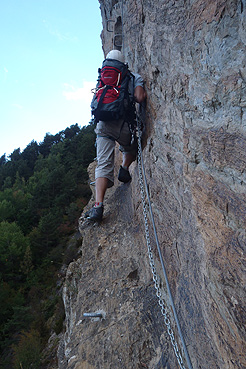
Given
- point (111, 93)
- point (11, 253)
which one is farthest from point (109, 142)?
point (11, 253)

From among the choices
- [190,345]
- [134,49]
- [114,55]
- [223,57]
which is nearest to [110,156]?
[114,55]

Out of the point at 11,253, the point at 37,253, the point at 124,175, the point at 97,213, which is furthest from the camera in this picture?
the point at 37,253

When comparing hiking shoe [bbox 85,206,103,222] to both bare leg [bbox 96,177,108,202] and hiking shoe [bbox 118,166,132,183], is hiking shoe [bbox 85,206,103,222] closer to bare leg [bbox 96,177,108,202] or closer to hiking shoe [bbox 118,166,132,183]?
bare leg [bbox 96,177,108,202]

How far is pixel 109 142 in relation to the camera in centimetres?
516

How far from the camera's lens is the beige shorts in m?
4.96

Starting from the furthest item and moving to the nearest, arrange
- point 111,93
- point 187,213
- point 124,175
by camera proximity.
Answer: point 124,175 → point 111,93 → point 187,213

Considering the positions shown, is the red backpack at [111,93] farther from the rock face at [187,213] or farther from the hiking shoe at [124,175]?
the hiking shoe at [124,175]

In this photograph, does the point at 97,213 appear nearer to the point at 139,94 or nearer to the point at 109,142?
the point at 109,142

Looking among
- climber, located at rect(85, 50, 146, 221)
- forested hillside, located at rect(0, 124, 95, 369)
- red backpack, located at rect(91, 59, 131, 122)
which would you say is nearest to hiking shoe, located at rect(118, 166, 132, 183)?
climber, located at rect(85, 50, 146, 221)

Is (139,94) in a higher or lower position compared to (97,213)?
higher

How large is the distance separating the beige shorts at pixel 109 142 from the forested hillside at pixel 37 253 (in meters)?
15.0

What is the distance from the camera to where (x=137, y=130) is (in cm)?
495

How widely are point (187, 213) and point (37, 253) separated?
3921 cm

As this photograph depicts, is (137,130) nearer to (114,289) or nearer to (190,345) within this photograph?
(114,289)
